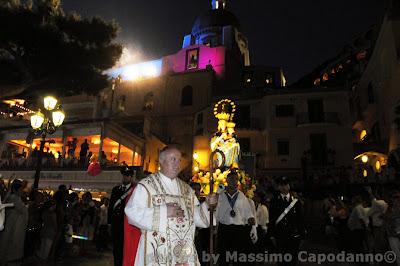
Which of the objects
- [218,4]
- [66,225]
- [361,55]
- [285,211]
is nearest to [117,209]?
[285,211]

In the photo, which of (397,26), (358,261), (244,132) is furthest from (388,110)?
(358,261)

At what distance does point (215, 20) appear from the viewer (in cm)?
4566

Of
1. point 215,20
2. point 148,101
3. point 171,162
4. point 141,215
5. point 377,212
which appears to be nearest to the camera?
point 141,215

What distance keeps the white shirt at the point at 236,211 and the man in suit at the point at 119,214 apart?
2.12 m

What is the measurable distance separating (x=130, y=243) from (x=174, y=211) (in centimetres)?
66

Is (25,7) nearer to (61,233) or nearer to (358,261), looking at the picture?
(61,233)

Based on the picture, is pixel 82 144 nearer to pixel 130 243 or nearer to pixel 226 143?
pixel 226 143

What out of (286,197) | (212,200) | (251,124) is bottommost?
(212,200)

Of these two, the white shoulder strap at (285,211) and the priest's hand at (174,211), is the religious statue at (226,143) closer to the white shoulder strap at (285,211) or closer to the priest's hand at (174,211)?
the white shoulder strap at (285,211)

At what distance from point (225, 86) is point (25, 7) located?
27136mm

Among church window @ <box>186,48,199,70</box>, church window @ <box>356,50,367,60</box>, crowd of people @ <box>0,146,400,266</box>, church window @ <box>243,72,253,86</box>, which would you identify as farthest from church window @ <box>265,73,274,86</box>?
crowd of people @ <box>0,146,400,266</box>

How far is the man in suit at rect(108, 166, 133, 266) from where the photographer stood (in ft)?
20.7

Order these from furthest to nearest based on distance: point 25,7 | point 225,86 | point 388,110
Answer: point 225,86 → point 388,110 → point 25,7

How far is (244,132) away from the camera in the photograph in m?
31.5
